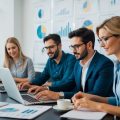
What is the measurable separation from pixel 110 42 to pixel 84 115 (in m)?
0.58

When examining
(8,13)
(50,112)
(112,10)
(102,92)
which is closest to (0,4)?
(8,13)

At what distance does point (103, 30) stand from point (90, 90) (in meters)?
0.65

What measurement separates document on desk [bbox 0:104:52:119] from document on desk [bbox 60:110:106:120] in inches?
7.0

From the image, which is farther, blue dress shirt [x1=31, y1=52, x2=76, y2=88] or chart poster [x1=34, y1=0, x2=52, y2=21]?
chart poster [x1=34, y1=0, x2=52, y2=21]

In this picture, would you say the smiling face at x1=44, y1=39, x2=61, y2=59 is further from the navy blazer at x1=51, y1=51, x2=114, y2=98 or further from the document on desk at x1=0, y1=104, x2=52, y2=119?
the document on desk at x1=0, y1=104, x2=52, y2=119

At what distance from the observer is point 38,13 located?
4.24 m

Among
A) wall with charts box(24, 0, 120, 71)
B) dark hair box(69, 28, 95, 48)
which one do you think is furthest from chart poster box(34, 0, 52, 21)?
dark hair box(69, 28, 95, 48)

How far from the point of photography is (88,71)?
218 centimetres

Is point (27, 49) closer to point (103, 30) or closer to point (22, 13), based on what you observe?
point (22, 13)

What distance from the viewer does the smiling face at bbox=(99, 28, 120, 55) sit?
1703 millimetres

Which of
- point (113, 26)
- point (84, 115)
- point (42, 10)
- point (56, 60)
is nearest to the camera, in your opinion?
point (84, 115)

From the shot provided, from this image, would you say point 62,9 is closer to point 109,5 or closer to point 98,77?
point 109,5

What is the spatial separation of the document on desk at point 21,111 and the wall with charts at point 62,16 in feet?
6.64

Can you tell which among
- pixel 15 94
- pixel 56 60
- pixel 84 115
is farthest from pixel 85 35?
pixel 84 115
